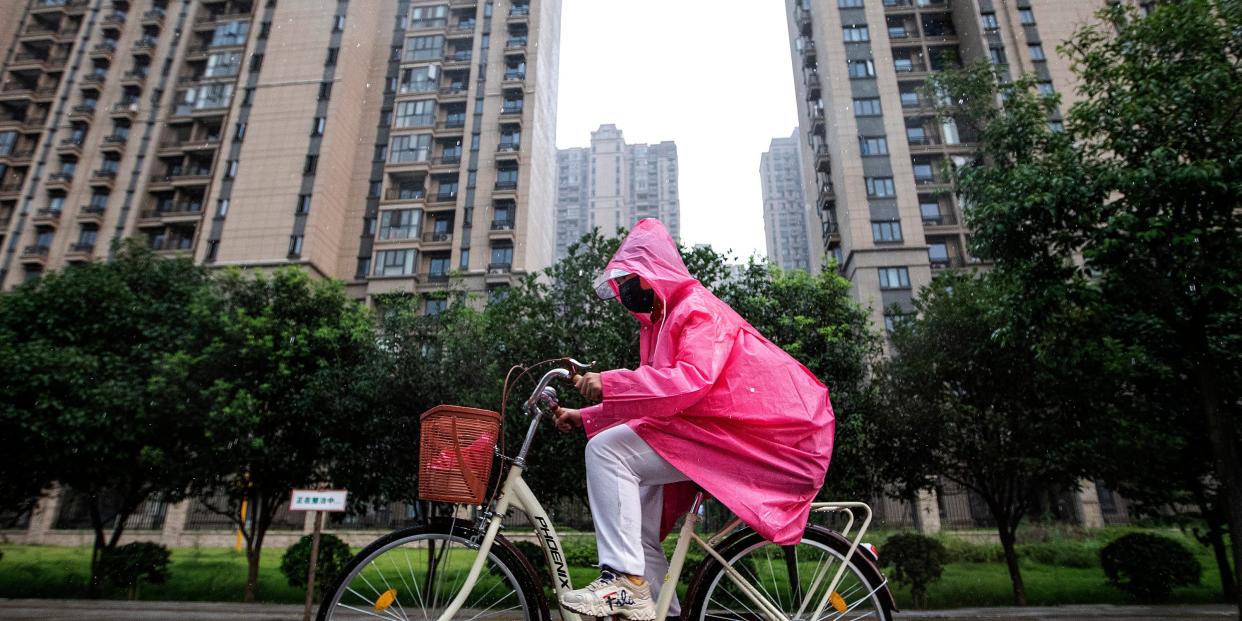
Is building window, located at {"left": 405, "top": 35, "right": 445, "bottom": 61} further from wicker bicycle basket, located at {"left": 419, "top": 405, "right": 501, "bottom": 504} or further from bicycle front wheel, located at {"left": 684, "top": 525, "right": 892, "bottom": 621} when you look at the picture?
bicycle front wheel, located at {"left": 684, "top": 525, "right": 892, "bottom": 621}

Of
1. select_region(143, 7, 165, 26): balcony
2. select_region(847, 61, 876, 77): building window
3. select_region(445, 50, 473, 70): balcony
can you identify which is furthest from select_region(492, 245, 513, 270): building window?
select_region(143, 7, 165, 26): balcony

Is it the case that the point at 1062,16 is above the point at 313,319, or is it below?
above

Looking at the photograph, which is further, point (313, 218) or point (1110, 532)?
point (313, 218)

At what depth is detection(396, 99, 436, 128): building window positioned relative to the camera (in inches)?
1566

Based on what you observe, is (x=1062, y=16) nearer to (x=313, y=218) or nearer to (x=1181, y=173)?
(x=1181, y=173)

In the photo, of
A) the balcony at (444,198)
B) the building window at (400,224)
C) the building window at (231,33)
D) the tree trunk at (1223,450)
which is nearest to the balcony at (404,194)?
the balcony at (444,198)

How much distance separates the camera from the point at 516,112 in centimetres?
4050

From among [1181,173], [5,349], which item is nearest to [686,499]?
[1181,173]

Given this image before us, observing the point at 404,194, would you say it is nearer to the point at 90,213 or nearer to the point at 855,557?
the point at 90,213

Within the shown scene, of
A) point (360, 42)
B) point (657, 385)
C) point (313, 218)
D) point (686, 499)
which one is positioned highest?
point (360, 42)

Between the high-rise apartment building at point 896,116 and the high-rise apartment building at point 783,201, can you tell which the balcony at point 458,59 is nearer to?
the high-rise apartment building at point 896,116

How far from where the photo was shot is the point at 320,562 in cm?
1338

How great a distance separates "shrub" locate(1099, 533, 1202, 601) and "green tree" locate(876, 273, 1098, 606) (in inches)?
70.3

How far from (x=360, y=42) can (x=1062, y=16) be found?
1670 inches
